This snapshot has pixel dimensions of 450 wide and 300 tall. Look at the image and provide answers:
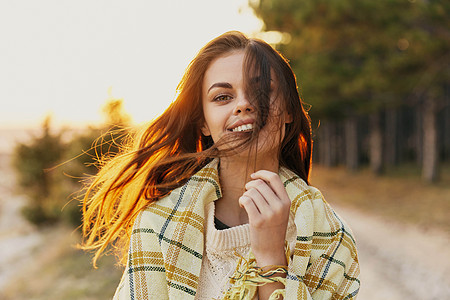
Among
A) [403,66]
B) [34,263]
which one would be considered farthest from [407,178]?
[34,263]

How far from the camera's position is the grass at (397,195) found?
10.3 m

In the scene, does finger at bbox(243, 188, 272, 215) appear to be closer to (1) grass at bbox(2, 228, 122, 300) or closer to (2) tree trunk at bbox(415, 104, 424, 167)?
(1) grass at bbox(2, 228, 122, 300)

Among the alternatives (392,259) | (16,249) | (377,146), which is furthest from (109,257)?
(377,146)

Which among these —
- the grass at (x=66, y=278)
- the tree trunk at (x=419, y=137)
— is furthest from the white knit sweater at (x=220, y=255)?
the tree trunk at (x=419, y=137)

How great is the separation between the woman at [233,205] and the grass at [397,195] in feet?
27.5

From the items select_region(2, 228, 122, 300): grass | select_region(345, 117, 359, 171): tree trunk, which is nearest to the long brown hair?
select_region(2, 228, 122, 300): grass

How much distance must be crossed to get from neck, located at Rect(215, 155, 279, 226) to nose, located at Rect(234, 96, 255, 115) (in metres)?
0.22

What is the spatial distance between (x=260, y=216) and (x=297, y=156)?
1.97 feet

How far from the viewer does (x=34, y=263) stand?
1020 cm

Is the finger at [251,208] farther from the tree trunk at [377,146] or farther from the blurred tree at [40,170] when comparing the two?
the tree trunk at [377,146]

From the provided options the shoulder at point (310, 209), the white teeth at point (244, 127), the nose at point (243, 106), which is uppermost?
the nose at point (243, 106)

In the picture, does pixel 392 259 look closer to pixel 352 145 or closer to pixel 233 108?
pixel 233 108

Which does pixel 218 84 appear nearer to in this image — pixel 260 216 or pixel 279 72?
pixel 279 72

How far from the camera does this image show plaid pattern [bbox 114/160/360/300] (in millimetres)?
1547
